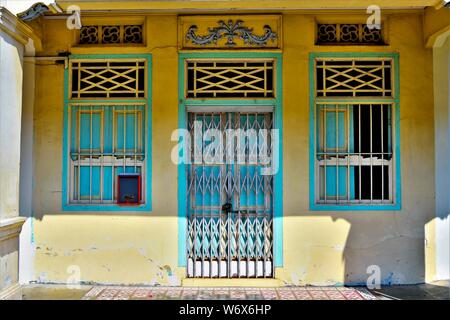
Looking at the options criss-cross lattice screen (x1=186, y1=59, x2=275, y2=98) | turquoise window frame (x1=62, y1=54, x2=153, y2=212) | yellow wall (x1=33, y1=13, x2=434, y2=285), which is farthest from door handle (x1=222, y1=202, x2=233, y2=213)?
criss-cross lattice screen (x1=186, y1=59, x2=275, y2=98)

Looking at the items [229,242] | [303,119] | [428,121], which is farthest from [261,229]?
[428,121]

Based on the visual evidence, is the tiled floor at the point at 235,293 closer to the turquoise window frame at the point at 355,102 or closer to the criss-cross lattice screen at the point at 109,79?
the turquoise window frame at the point at 355,102

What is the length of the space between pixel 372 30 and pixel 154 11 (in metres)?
2.93

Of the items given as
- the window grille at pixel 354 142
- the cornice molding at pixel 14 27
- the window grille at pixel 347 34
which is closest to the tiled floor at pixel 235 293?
the window grille at pixel 354 142

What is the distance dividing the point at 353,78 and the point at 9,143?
4328 mm

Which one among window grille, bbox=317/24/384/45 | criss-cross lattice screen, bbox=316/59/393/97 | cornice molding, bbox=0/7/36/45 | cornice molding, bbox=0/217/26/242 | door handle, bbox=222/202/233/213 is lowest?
cornice molding, bbox=0/217/26/242

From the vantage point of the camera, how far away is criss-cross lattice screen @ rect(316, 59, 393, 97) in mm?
5555

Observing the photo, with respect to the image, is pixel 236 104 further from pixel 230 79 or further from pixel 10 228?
pixel 10 228

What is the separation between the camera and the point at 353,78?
5.55m

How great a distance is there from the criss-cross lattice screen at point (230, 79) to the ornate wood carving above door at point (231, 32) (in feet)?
0.72

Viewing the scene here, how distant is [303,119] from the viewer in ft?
18.0

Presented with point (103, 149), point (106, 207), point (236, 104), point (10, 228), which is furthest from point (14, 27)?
point (236, 104)

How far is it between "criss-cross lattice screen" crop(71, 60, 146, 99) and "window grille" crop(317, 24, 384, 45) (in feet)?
8.06

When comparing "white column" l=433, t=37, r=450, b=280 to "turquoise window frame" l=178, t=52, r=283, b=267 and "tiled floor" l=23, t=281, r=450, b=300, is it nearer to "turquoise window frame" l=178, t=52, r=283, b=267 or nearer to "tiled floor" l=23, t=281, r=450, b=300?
"tiled floor" l=23, t=281, r=450, b=300
